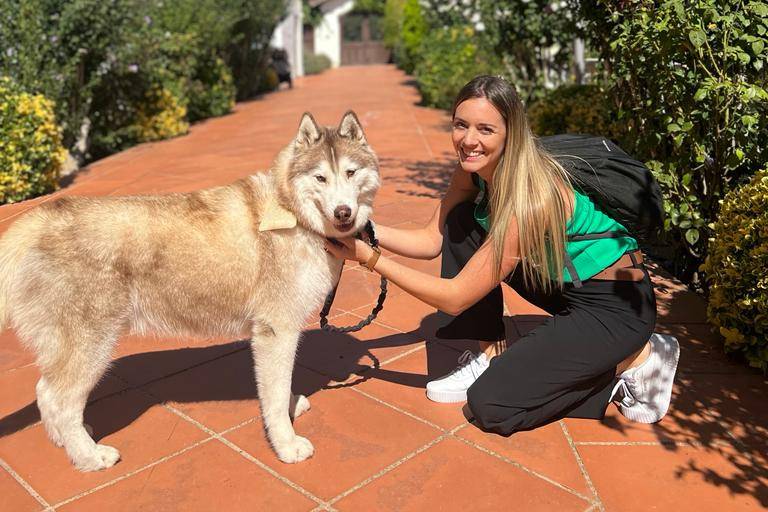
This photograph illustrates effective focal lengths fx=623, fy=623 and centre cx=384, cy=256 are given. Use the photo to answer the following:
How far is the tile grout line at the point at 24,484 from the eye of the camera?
273 cm

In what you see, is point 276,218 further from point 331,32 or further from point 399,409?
point 331,32

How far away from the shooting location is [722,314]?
3.91m

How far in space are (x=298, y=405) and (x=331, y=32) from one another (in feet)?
150

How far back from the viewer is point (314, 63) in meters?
37.9

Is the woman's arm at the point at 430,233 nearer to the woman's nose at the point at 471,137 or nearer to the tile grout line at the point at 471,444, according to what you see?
the woman's nose at the point at 471,137

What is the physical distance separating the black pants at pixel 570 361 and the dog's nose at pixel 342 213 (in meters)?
1.16

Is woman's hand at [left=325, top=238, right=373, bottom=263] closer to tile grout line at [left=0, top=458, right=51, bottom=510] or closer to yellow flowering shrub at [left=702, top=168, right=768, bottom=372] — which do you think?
tile grout line at [left=0, top=458, right=51, bottom=510]

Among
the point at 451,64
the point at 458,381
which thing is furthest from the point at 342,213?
the point at 451,64

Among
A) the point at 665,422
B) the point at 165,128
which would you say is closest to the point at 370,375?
the point at 665,422

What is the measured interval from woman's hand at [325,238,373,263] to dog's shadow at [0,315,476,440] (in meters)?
1.02

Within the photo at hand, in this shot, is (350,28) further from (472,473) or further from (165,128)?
(472,473)

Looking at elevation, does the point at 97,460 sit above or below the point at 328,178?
below

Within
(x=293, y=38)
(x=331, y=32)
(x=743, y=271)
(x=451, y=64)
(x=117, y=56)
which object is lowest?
(x=743, y=271)

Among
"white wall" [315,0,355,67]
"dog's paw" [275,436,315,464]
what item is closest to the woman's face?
"dog's paw" [275,436,315,464]
